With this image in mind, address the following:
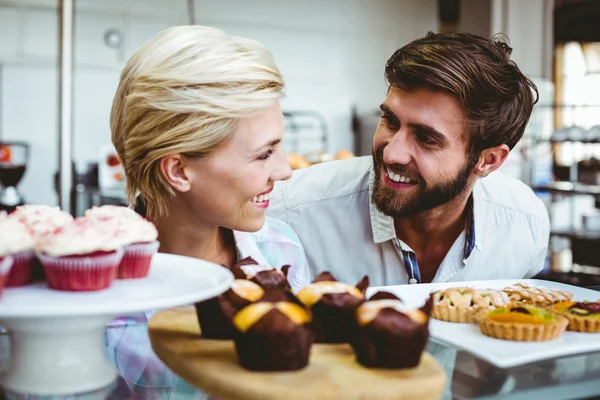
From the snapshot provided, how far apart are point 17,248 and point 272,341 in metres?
0.34

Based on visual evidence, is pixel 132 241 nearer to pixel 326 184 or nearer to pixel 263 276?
pixel 263 276

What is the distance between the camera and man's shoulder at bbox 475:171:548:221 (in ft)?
7.58

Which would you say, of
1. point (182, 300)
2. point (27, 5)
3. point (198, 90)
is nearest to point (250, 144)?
point (198, 90)

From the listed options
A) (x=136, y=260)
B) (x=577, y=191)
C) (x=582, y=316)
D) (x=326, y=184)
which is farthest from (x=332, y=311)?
(x=577, y=191)

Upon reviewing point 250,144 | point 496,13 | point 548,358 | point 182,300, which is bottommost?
point 548,358

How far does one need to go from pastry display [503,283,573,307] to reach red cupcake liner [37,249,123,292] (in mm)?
762

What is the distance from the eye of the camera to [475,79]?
6.69 ft

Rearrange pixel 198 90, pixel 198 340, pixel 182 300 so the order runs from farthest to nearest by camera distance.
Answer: pixel 198 90 < pixel 198 340 < pixel 182 300

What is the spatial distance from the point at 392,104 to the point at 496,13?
18.8 ft

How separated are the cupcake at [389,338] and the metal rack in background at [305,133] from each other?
7.34 m

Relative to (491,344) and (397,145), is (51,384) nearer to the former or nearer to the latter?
(491,344)

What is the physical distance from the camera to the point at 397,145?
2.00m

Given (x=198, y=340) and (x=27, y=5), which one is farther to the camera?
(x=27, y=5)

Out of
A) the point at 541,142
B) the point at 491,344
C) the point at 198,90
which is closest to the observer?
the point at 491,344
